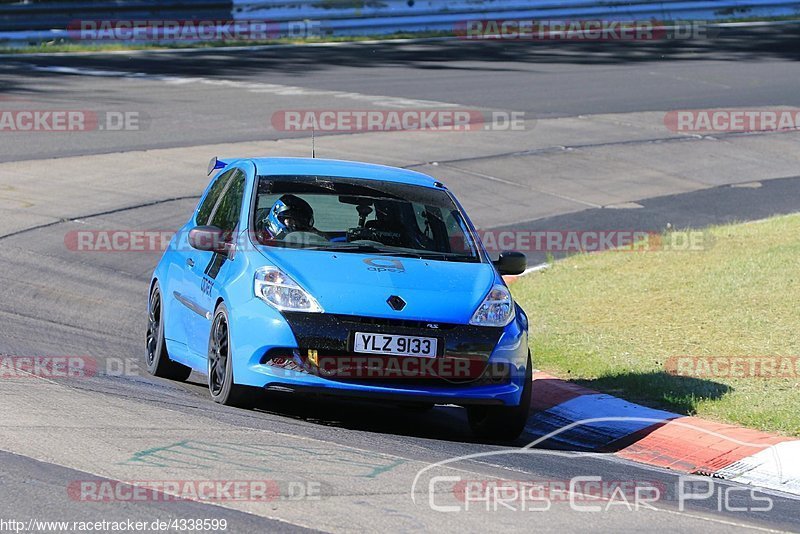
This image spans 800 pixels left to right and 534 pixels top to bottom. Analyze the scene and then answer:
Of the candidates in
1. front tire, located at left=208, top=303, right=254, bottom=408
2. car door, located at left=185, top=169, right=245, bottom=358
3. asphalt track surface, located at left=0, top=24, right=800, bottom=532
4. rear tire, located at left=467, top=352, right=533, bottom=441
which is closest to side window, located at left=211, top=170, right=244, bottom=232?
car door, located at left=185, top=169, right=245, bottom=358

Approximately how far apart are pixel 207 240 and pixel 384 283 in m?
1.23

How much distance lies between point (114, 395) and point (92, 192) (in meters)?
8.77

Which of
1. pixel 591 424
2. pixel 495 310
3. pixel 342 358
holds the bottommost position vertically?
pixel 591 424

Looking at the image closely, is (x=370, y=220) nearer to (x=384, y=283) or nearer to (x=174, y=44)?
(x=384, y=283)

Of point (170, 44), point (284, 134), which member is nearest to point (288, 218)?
point (284, 134)

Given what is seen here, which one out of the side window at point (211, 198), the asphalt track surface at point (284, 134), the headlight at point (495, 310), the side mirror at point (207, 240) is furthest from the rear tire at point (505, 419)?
the side window at point (211, 198)

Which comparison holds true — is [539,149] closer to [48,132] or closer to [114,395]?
[48,132]

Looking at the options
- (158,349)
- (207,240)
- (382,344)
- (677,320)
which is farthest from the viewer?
(677,320)

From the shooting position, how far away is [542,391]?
9672mm

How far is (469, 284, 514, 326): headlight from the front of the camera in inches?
317

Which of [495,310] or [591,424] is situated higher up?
[495,310]

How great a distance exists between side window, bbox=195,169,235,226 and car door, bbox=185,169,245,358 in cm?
10

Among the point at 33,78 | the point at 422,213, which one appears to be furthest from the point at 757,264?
the point at 33,78

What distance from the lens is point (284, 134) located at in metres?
20.8
